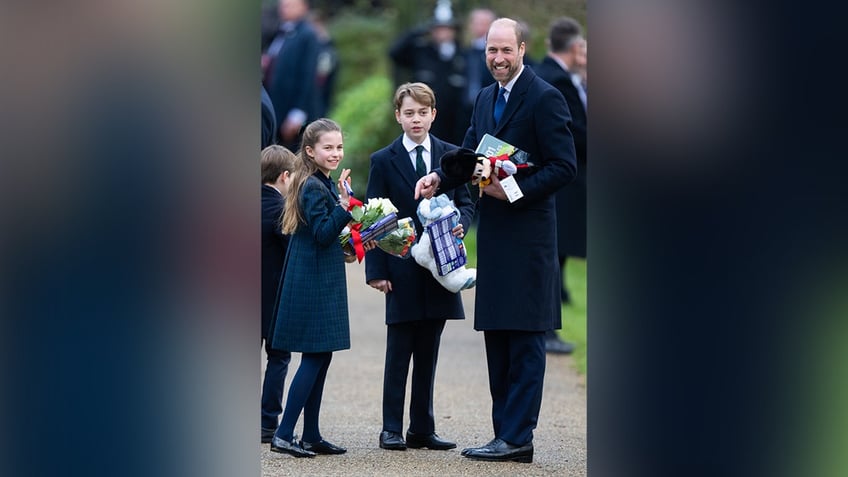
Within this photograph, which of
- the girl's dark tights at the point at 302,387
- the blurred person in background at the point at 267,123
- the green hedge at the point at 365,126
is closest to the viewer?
the girl's dark tights at the point at 302,387

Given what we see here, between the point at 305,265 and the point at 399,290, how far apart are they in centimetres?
45

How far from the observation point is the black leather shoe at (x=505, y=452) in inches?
238

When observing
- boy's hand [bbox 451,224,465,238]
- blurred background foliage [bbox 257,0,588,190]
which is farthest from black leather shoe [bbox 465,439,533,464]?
blurred background foliage [bbox 257,0,588,190]

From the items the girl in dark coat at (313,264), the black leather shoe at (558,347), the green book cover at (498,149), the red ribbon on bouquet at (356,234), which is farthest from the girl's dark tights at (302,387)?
the black leather shoe at (558,347)

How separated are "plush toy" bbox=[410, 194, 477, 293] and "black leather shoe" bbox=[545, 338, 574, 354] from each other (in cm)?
342

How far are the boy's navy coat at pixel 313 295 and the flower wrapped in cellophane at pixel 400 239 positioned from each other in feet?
0.67

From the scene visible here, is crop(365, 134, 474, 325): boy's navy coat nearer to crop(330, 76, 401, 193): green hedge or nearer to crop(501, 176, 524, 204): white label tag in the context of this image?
crop(501, 176, 524, 204): white label tag

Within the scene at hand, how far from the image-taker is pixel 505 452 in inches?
238

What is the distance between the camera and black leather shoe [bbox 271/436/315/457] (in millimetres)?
6145

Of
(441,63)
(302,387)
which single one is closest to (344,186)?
(302,387)

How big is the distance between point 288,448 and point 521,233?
1.32 m

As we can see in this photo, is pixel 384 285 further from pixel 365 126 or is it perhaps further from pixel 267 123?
pixel 365 126

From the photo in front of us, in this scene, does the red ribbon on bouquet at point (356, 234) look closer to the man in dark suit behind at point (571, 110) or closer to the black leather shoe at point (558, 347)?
the man in dark suit behind at point (571, 110)

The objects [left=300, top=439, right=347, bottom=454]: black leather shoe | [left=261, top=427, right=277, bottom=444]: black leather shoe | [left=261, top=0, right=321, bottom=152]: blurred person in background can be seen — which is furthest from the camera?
[left=261, top=0, right=321, bottom=152]: blurred person in background
